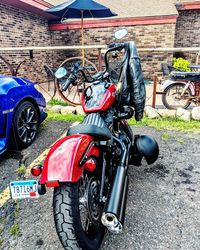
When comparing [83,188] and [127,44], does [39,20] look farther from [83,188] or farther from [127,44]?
[83,188]

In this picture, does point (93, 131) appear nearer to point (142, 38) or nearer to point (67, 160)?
point (67, 160)

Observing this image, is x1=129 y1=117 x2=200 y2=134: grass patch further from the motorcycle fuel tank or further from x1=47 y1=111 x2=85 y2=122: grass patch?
the motorcycle fuel tank

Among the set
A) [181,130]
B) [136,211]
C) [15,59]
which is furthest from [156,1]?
[136,211]

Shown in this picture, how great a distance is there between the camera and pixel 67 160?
1.42 m

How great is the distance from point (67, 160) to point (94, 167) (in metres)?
0.21

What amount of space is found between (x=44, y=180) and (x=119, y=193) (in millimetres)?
474

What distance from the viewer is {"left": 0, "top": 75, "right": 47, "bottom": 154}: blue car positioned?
9.61ft

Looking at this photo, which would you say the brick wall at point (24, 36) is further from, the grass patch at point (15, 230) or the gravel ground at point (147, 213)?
the grass patch at point (15, 230)

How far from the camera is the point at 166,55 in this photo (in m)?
10.0

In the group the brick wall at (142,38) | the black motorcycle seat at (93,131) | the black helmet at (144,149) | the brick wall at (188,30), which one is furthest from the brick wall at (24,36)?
the black motorcycle seat at (93,131)

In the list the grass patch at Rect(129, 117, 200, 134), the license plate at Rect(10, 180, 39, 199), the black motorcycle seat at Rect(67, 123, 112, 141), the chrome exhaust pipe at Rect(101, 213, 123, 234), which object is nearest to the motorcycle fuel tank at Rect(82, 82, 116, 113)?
the black motorcycle seat at Rect(67, 123, 112, 141)

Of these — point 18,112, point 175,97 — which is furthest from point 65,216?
point 175,97

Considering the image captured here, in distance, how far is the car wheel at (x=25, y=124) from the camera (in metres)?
3.16

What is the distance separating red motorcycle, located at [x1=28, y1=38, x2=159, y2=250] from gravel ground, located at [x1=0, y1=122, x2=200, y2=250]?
0.36 m
